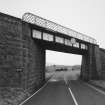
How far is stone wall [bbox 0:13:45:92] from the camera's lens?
60.5 feet

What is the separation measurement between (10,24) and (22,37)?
2.32 m

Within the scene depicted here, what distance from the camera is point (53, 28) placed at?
1112 inches

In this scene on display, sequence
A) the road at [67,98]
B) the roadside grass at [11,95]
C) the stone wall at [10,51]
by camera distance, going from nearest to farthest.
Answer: the roadside grass at [11,95] < the road at [67,98] < the stone wall at [10,51]

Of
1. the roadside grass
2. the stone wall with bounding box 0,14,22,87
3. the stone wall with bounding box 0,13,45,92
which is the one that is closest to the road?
the roadside grass

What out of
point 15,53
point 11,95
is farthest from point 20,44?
point 11,95

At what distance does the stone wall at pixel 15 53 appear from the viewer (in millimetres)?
18453

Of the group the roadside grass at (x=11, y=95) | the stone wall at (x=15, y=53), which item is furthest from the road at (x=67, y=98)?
the stone wall at (x=15, y=53)

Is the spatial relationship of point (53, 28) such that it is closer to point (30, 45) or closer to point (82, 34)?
point (30, 45)

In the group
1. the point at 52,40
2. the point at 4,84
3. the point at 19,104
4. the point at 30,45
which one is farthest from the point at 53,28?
the point at 19,104

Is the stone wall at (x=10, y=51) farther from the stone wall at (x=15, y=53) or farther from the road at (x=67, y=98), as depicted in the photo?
the road at (x=67, y=98)

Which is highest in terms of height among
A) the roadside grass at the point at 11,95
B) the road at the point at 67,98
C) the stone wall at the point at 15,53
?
the stone wall at the point at 15,53

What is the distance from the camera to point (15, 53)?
19672 millimetres

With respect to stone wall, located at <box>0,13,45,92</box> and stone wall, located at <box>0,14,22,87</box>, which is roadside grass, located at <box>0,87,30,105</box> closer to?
stone wall, located at <box>0,13,45,92</box>

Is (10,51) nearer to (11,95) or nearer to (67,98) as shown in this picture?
(11,95)
